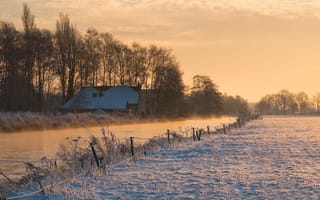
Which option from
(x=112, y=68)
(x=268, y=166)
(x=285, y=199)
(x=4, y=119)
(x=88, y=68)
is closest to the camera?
(x=285, y=199)

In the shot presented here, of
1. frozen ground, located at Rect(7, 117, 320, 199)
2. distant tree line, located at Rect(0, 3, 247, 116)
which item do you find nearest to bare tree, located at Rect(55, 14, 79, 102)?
distant tree line, located at Rect(0, 3, 247, 116)

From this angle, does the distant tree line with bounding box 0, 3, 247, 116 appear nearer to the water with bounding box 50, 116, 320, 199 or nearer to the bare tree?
the bare tree

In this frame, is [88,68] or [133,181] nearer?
[133,181]

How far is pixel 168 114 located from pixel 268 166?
67.2m

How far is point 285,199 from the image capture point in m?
10.5

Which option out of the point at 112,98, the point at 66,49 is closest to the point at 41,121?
the point at 66,49

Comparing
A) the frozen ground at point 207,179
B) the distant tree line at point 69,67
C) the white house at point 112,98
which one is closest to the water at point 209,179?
the frozen ground at point 207,179

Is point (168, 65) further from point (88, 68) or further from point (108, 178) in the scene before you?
point (108, 178)

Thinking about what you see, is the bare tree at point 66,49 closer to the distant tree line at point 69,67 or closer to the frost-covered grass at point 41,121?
the distant tree line at point 69,67

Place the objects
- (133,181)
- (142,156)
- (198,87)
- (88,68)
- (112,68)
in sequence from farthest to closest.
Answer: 1. (198,87)
2. (112,68)
3. (88,68)
4. (142,156)
5. (133,181)

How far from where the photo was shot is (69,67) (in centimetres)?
6838

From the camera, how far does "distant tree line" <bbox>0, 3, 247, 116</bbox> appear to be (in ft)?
202

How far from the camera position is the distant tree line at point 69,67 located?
202ft

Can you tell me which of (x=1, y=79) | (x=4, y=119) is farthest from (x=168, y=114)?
(x=4, y=119)
